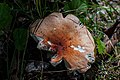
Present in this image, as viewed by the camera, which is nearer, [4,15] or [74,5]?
[4,15]

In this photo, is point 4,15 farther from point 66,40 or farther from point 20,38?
point 66,40

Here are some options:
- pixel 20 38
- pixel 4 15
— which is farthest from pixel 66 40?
pixel 4 15

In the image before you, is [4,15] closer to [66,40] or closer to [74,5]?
[66,40]

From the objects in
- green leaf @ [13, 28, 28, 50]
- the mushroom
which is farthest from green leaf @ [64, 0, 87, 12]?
green leaf @ [13, 28, 28, 50]

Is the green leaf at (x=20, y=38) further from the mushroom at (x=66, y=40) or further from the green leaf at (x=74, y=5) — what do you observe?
the green leaf at (x=74, y=5)

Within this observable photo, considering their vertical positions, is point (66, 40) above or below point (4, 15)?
below

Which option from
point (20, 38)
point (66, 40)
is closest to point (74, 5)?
point (66, 40)

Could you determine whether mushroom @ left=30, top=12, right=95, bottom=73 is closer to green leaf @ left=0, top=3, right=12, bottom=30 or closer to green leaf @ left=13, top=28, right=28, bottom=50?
green leaf @ left=13, top=28, right=28, bottom=50
